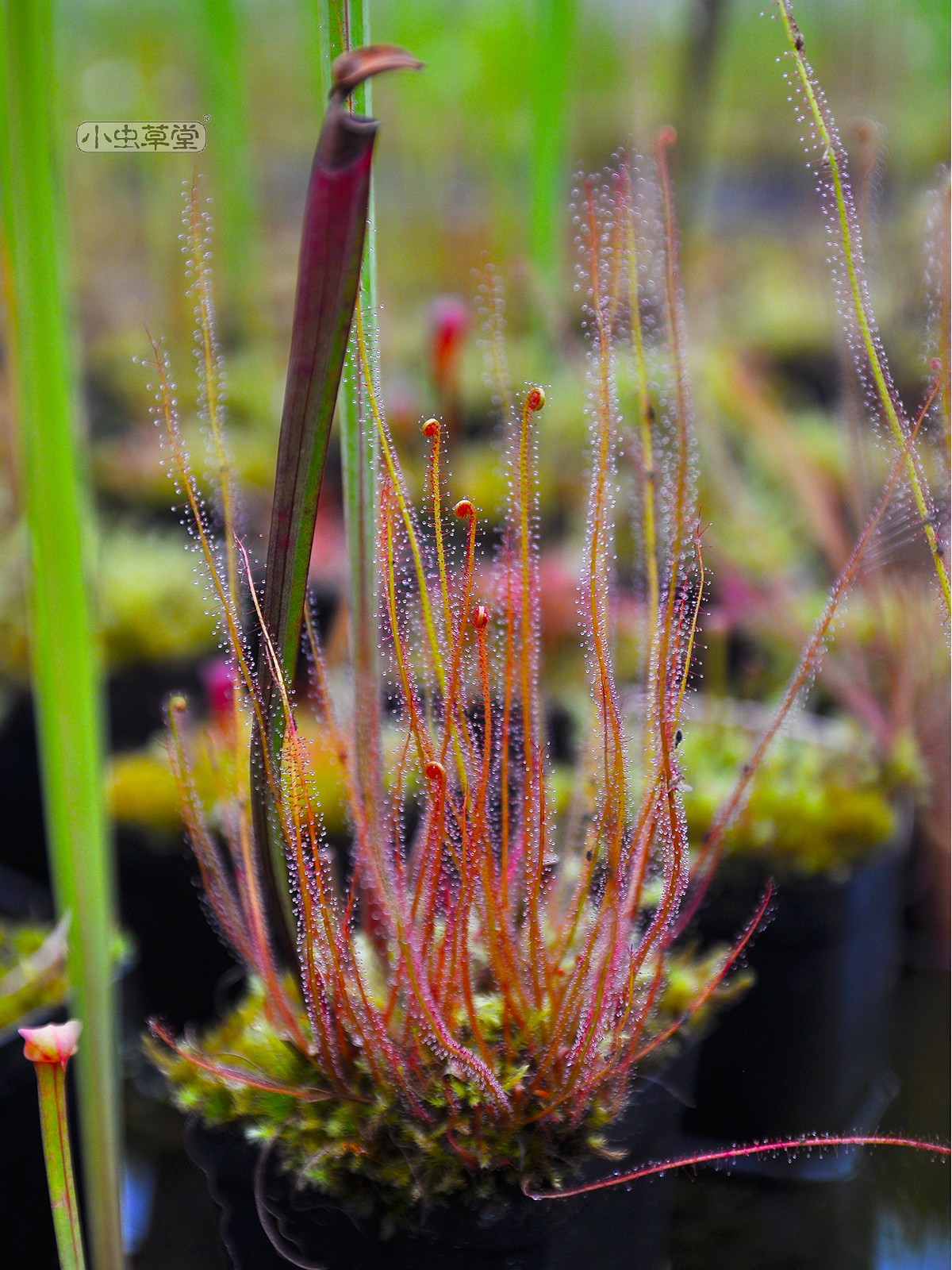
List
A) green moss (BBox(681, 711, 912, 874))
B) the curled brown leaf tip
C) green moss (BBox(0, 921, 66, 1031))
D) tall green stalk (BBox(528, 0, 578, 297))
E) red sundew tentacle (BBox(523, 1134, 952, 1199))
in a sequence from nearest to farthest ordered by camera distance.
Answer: the curled brown leaf tip
red sundew tentacle (BBox(523, 1134, 952, 1199))
green moss (BBox(0, 921, 66, 1031))
green moss (BBox(681, 711, 912, 874))
tall green stalk (BBox(528, 0, 578, 297))

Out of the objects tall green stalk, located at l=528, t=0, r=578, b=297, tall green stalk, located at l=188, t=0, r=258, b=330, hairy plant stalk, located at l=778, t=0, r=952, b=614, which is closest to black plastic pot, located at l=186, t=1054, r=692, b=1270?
hairy plant stalk, located at l=778, t=0, r=952, b=614

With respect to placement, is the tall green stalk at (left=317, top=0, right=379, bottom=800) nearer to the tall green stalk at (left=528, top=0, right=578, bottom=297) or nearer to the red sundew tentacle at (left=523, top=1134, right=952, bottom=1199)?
the red sundew tentacle at (left=523, top=1134, right=952, bottom=1199)

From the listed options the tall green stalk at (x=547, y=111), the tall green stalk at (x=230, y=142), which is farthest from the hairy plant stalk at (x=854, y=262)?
the tall green stalk at (x=230, y=142)

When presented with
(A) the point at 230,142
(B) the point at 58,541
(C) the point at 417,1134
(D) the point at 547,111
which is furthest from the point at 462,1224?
(A) the point at 230,142

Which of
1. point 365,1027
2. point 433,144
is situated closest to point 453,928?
point 365,1027

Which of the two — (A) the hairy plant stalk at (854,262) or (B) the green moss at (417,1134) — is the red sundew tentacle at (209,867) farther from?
(A) the hairy plant stalk at (854,262)

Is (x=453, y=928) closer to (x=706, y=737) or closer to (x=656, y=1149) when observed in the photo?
(x=656, y=1149)

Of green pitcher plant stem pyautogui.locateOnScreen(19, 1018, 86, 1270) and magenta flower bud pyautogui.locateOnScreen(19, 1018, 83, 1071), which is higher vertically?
magenta flower bud pyautogui.locateOnScreen(19, 1018, 83, 1071)
